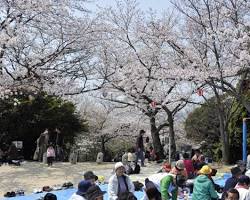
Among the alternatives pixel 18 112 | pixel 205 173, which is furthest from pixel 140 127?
pixel 205 173

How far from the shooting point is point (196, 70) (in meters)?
18.6

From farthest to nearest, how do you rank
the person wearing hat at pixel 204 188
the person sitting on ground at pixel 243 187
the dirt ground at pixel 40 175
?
1. the dirt ground at pixel 40 175
2. the person wearing hat at pixel 204 188
3. the person sitting on ground at pixel 243 187

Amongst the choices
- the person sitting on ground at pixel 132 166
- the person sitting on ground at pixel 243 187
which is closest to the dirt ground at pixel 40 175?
the person sitting on ground at pixel 132 166

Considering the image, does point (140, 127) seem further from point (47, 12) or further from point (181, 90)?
point (47, 12)

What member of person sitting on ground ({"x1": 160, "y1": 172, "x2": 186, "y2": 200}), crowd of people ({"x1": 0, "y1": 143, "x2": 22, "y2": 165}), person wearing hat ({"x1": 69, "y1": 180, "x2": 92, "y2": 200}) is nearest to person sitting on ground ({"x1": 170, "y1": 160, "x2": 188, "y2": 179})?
person sitting on ground ({"x1": 160, "y1": 172, "x2": 186, "y2": 200})

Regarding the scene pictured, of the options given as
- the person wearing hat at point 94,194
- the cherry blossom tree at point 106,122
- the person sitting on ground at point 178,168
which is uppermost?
the cherry blossom tree at point 106,122

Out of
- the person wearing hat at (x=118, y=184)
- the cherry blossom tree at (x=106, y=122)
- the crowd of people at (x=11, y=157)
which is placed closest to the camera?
the person wearing hat at (x=118, y=184)

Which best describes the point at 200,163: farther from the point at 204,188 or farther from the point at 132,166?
the point at 204,188

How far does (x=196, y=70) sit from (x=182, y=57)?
1600 mm

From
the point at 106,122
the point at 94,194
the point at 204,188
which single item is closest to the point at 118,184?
the point at 204,188

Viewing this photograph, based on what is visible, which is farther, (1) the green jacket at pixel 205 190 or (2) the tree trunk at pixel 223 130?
(2) the tree trunk at pixel 223 130

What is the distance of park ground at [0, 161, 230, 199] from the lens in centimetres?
1343

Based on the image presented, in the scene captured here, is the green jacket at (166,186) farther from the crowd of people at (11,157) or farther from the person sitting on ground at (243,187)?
the crowd of people at (11,157)

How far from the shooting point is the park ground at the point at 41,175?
13.4 m
